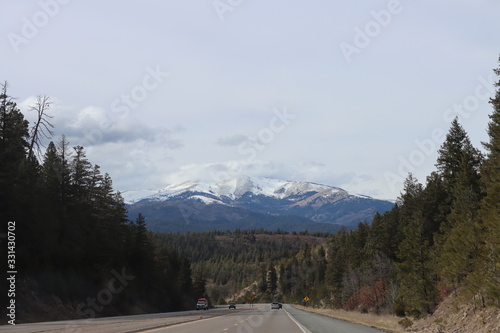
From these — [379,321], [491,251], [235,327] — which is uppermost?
[491,251]

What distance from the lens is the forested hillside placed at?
46.1 metres

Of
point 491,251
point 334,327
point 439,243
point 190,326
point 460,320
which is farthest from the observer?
point 439,243

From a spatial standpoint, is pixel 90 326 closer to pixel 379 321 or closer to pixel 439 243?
pixel 379 321

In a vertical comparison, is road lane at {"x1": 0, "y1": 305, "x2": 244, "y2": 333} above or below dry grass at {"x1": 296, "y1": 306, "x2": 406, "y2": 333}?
above

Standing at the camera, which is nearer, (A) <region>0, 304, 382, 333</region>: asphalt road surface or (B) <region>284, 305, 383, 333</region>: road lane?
(A) <region>0, 304, 382, 333</region>: asphalt road surface

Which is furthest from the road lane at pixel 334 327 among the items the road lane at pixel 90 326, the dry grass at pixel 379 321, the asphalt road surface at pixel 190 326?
the road lane at pixel 90 326

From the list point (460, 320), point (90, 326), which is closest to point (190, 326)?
point (90, 326)

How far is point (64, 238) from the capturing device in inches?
2339

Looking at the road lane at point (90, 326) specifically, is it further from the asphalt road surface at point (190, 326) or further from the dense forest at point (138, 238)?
the dense forest at point (138, 238)

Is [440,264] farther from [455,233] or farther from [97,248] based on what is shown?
[97,248]

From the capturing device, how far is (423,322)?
143ft

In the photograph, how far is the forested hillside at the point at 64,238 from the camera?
46.1 meters

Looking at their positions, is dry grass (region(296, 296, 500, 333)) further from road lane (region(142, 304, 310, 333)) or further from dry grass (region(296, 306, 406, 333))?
road lane (region(142, 304, 310, 333))

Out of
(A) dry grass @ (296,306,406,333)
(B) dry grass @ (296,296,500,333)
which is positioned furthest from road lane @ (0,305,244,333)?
(B) dry grass @ (296,296,500,333)
